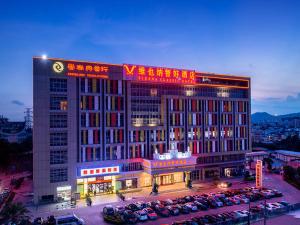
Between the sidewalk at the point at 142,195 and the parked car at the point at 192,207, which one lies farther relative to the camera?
the sidewalk at the point at 142,195

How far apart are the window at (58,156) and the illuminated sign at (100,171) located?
3.24 m

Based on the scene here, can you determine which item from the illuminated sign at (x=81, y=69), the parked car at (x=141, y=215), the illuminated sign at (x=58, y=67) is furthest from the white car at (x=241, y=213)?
the illuminated sign at (x=58, y=67)

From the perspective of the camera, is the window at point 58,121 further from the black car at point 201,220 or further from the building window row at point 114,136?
the black car at point 201,220

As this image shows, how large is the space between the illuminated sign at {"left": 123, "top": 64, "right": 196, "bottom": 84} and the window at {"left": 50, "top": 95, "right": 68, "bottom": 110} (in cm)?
1072

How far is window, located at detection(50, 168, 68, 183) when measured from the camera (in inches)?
1515

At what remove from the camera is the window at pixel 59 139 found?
3894 centimetres

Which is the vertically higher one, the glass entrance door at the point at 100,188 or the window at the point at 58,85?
the window at the point at 58,85

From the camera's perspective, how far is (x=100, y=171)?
41.3 metres

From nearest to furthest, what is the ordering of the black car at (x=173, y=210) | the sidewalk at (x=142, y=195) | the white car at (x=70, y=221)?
1. the white car at (x=70, y=221)
2. the black car at (x=173, y=210)
3. the sidewalk at (x=142, y=195)

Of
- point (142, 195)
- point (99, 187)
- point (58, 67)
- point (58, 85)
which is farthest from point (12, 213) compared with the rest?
point (58, 67)

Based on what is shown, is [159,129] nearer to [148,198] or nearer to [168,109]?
[168,109]

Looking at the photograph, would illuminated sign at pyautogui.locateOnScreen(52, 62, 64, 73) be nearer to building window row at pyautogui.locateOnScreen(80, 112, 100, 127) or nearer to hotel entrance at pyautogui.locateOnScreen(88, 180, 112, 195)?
building window row at pyautogui.locateOnScreen(80, 112, 100, 127)

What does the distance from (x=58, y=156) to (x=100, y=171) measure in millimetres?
6945

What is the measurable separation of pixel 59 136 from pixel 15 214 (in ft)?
54.7
